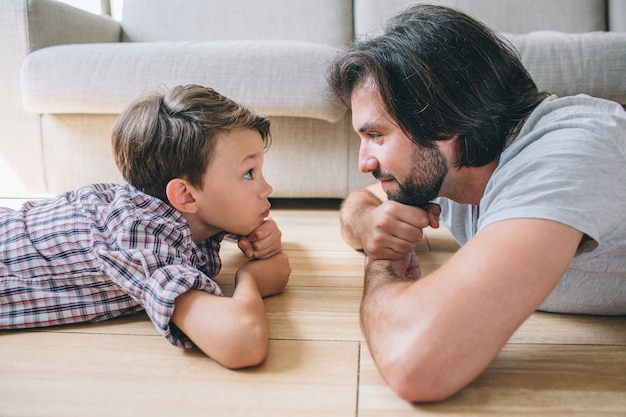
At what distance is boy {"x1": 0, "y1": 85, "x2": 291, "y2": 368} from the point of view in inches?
29.7

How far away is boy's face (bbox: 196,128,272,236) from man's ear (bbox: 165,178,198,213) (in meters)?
0.02

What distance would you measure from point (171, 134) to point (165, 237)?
0.19 meters

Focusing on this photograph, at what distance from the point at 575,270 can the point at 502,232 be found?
0.98ft

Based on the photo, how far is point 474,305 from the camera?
0.57 metres

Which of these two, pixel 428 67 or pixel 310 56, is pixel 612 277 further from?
pixel 310 56

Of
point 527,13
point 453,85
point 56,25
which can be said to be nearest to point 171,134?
point 453,85

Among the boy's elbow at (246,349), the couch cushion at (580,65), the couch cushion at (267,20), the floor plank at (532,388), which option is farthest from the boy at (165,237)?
the couch cushion at (267,20)

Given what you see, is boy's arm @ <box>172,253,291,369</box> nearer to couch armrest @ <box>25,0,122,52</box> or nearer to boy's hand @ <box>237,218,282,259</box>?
boy's hand @ <box>237,218,282,259</box>

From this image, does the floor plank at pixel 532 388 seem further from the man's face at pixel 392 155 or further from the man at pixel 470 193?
the man's face at pixel 392 155

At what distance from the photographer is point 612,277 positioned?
80 centimetres

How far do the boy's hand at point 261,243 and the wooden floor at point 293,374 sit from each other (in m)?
0.14

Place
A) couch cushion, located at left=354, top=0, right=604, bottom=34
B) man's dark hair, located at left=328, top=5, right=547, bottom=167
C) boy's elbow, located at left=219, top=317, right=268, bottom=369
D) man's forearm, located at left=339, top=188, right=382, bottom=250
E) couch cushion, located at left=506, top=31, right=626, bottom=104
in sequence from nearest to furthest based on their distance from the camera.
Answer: boy's elbow, located at left=219, top=317, right=268, bottom=369 < man's dark hair, located at left=328, top=5, right=547, bottom=167 < man's forearm, located at left=339, top=188, right=382, bottom=250 < couch cushion, located at left=506, top=31, right=626, bottom=104 < couch cushion, located at left=354, top=0, right=604, bottom=34

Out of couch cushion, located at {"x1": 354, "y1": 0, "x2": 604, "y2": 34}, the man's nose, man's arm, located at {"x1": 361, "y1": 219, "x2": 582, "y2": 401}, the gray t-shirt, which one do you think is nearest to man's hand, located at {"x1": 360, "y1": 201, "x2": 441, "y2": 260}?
the man's nose

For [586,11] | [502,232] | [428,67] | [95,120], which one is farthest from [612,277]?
[586,11]
